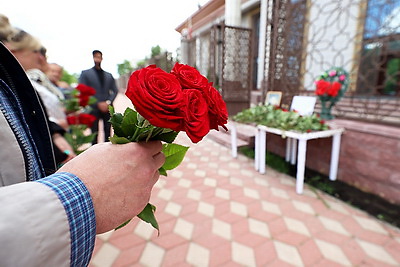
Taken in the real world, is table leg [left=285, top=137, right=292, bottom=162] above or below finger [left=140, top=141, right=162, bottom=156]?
below

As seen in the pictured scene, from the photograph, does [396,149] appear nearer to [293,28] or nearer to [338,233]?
[338,233]

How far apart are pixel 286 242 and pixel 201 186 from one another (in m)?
1.28

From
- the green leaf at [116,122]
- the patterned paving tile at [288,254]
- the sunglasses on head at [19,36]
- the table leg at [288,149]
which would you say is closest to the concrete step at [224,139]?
Result: the table leg at [288,149]

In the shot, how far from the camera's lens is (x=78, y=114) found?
212 centimetres

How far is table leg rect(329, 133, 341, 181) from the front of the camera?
2752 millimetres

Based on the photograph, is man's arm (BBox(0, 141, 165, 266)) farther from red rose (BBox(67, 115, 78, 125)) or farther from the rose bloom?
the rose bloom

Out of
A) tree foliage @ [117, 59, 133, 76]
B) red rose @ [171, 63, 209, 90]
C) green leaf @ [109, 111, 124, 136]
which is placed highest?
tree foliage @ [117, 59, 133, 76]

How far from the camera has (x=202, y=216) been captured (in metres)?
2.18

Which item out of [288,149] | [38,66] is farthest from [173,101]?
[288,149]

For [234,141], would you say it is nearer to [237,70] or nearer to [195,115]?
[237,70]

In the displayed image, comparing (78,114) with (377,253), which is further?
(78,114)

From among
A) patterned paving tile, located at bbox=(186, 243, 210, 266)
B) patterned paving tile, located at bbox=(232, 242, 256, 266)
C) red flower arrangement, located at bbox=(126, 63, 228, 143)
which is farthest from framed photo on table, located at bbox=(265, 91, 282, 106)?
red flower arrangement, located at bbox=(126, 63, 228, 143)

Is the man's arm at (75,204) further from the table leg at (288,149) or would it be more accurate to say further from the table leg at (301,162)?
the table leg at (288,149)

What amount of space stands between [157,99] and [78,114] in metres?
2.02
